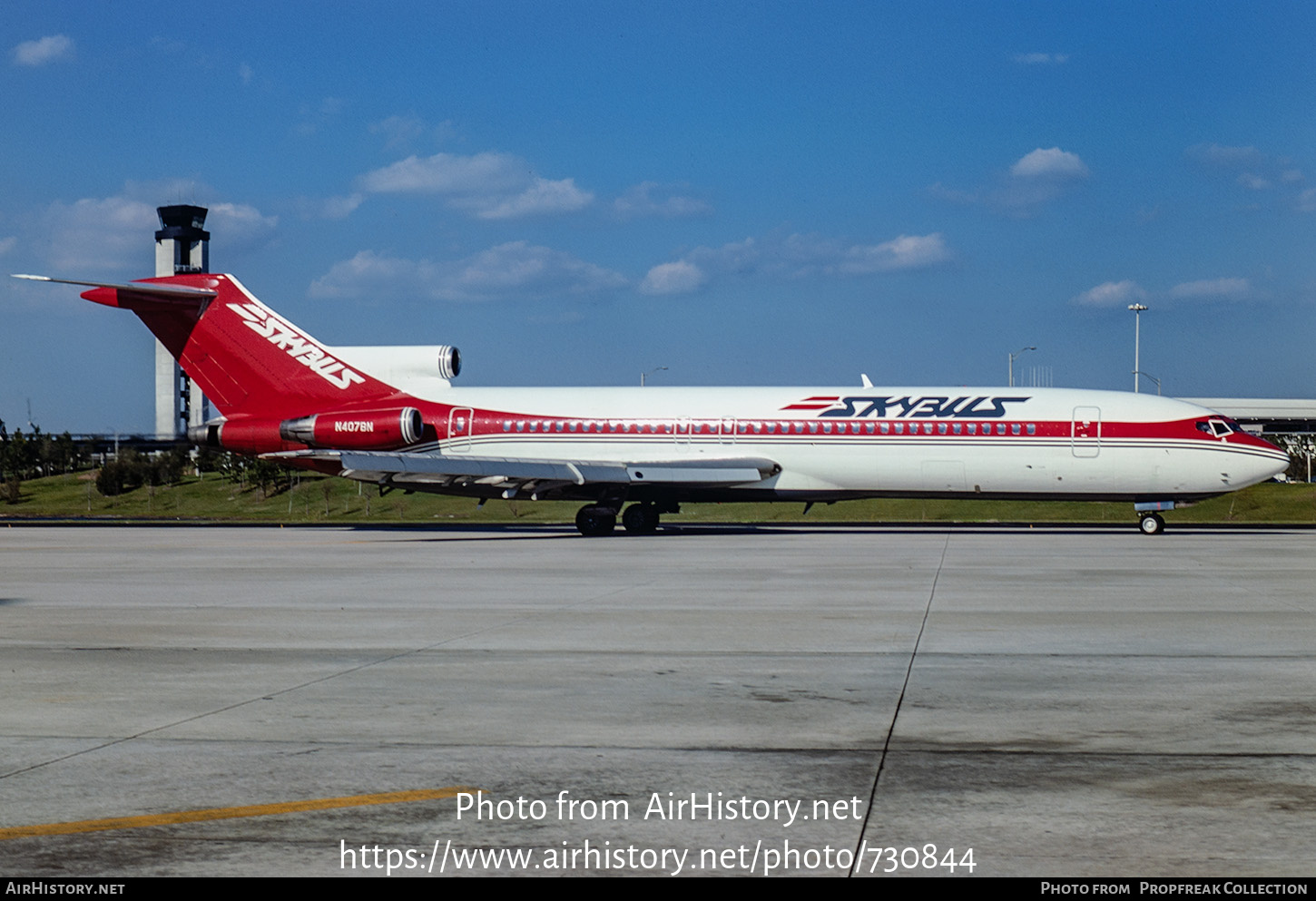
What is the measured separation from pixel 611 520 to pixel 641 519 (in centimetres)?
109

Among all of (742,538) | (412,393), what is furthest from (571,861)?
(412,393)

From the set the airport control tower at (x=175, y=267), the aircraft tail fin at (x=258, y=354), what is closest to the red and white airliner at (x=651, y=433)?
the aircraft tail fin at (x=258, y=354)

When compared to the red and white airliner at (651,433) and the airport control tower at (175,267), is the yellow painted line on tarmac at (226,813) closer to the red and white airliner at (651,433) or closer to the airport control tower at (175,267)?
the red and white airliner at (651,433)

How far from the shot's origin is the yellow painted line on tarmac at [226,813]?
6.28 m

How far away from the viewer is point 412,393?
40.3 m

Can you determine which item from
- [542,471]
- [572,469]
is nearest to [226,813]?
[542,471]

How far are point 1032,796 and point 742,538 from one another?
27.5 meters

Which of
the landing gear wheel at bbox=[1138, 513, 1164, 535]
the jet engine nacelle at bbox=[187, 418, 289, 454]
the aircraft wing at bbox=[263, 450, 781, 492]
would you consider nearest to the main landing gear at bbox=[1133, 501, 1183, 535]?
the landing gear wheel at bbox=[1138, 513, 1164, 535]

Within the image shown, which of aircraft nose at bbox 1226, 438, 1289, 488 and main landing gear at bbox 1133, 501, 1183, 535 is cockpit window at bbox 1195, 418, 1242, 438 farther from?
main landing gear at bbox 1133, 501, 1183, 535

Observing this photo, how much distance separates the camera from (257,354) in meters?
40.4

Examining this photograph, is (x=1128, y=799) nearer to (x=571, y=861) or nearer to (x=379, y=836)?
(x=571, y=861)

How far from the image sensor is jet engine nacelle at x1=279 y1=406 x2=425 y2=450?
38750mm

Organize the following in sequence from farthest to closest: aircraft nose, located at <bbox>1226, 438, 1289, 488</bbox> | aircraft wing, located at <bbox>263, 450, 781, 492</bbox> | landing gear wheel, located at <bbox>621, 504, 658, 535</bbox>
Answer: landing gear wheel, located at <bbox>621, 504, 658, 535</bbox>, aircraft wing, located at <bbox>263, 450, 781, 492</bbox>, aircraft nose, located at <bbox>1226, 438, 1289, 488</bbox>
